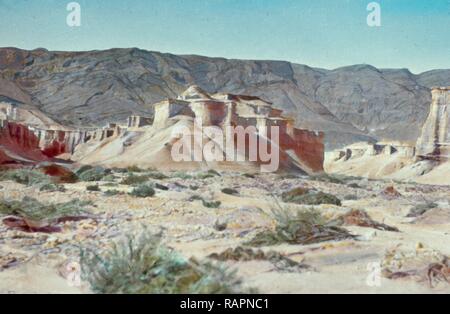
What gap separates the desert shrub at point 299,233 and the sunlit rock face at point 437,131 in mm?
42089

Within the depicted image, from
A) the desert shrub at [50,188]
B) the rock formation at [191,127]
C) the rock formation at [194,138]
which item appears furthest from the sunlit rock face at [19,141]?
the desert shrub at [50,188]

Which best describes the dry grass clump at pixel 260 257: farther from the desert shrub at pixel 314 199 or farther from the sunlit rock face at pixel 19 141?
the sunlit rock face at pixel 19 141

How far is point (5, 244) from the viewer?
26.8ft

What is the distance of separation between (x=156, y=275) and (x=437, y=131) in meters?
46.9

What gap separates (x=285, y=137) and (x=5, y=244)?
3659 cm

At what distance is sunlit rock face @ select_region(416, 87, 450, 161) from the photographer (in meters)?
48.0

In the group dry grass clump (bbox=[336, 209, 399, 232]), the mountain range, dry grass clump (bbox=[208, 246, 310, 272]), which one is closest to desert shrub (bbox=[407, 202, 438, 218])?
dry grass clump (bbox=[336, 209, 399, 232])

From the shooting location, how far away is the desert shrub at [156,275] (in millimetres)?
5336

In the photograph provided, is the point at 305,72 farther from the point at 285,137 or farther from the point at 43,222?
the point at 43,222

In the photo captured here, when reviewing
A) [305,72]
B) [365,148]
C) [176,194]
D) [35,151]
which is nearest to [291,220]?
[176,194]

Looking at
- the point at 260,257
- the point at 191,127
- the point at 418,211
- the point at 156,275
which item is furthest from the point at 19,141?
the point at 156,275

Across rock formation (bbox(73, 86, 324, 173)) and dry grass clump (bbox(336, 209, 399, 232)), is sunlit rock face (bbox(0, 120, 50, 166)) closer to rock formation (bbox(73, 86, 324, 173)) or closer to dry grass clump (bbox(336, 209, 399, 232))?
rock formation (bbox(73, 86, 324, 173))

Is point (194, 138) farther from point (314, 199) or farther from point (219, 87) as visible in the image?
point (219, 87)

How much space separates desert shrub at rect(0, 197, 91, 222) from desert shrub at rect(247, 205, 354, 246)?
4118 millimetres
